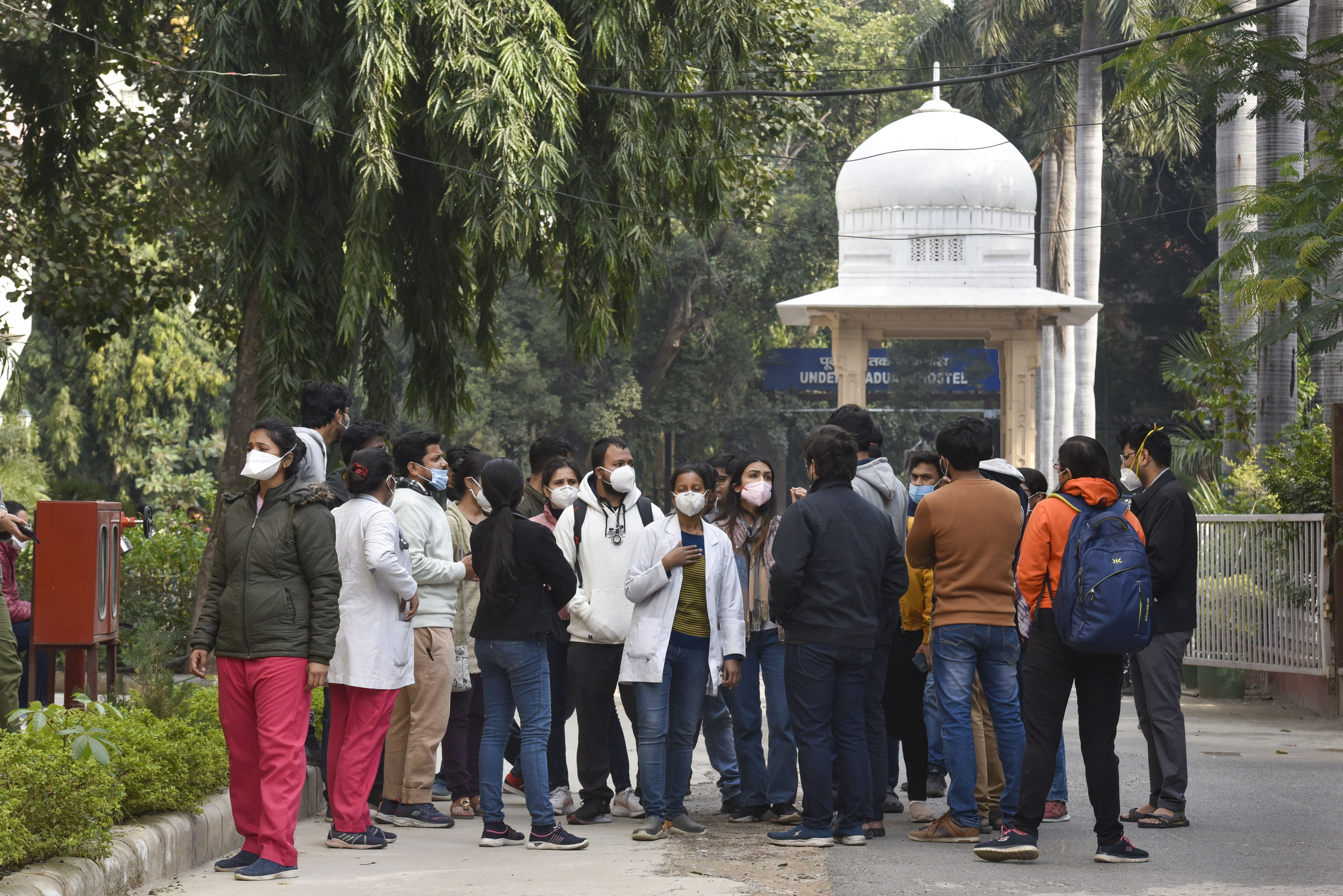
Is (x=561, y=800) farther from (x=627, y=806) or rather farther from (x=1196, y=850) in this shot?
(x=1196, y=850)

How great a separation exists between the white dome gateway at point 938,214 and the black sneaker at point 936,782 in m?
13.1

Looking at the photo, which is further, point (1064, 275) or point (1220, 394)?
point (1064, 275)

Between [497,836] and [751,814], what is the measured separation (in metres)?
1.37

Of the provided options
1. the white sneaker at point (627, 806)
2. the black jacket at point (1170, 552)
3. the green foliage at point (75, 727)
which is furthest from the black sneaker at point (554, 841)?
the black jacket at point (1170, 552)

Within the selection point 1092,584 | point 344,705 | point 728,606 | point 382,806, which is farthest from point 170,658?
point 1092,584

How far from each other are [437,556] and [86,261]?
297 inches

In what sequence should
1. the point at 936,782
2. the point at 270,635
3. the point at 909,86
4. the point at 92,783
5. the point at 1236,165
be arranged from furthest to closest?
the point at 1236,165 < the point at 909,86 < the point at 936,782 < the point at 270,635 < the point at 92,783

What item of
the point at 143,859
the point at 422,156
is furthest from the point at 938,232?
the point at 143,859

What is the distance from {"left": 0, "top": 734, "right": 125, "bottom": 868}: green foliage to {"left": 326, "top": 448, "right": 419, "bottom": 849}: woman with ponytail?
121cm

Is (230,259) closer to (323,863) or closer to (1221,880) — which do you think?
(323,863)

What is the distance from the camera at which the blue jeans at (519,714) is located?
6547 millimetres

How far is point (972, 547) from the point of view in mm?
6586

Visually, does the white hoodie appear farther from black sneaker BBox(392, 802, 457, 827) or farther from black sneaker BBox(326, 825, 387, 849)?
black sneaker BBox(326, 825, 387, 849)

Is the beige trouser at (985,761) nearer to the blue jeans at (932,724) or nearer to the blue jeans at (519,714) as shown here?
the blue jeans at (932,724)
